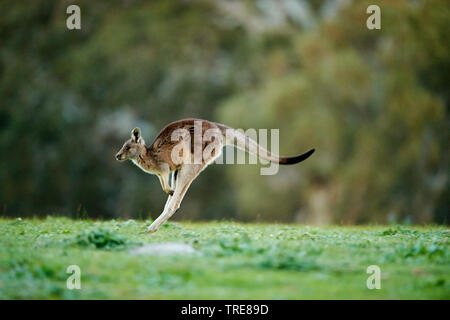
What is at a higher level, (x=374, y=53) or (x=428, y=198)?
(x=374, y=53)

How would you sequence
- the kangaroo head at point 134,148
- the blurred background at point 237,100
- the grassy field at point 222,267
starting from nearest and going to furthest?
the grassy field at point 222,267 < the kangaroo head at point 134,148 < the blurred background at point 237,100

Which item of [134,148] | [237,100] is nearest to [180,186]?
[134,148]

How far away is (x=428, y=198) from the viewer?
31875mm

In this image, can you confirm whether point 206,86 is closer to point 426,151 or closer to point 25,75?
point 25,75

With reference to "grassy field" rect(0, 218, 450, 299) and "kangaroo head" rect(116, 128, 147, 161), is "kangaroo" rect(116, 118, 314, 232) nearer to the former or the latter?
"kangaroo head" rect(116, 128, 147, 161)

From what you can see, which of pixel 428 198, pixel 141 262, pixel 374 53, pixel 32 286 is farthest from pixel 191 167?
pixel 374 53

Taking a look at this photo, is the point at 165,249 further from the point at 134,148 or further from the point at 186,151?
the point at 134,148

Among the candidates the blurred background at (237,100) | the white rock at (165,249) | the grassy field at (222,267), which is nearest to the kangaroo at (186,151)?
the grassy field at (222,267)

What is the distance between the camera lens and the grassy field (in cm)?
732

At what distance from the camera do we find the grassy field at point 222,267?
7.32 meters

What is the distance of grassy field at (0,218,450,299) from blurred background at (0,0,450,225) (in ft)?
64.2

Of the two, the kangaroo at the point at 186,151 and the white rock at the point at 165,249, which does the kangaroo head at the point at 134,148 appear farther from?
the white rock at the point at 165,249

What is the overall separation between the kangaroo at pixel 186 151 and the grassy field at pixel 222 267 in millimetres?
1322

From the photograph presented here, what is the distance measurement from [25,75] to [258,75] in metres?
13.3
